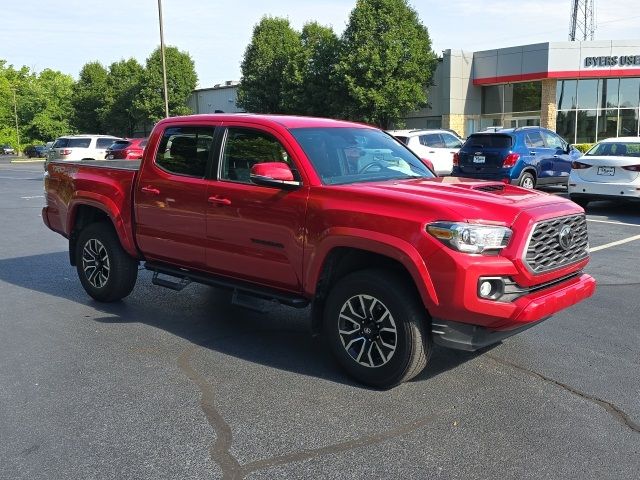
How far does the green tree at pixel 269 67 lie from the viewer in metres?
37.8

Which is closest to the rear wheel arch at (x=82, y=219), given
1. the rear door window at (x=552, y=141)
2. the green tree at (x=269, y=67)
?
the rear door window at (x=552, y=141)

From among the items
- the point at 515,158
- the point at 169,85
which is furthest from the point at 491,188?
the point at 169,85

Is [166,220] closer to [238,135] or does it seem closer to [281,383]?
[238,135]

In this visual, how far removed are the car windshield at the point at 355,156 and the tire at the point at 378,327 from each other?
2.96 feet

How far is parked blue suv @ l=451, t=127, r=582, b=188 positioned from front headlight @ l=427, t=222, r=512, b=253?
1150 centimetres

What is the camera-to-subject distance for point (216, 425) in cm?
383

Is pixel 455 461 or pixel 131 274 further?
pixel 131 274

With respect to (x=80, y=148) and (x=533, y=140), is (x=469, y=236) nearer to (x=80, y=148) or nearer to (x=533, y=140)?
(x=533, y=140)

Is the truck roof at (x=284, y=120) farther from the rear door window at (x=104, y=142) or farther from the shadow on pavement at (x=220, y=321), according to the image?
the rear door window at (x=104, y=142)

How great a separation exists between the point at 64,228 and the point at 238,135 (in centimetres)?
282

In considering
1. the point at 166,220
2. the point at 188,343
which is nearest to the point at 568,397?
the point at 188,343

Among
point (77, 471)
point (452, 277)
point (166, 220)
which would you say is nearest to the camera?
point (77, 471)

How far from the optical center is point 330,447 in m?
3.54

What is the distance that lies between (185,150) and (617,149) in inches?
414
